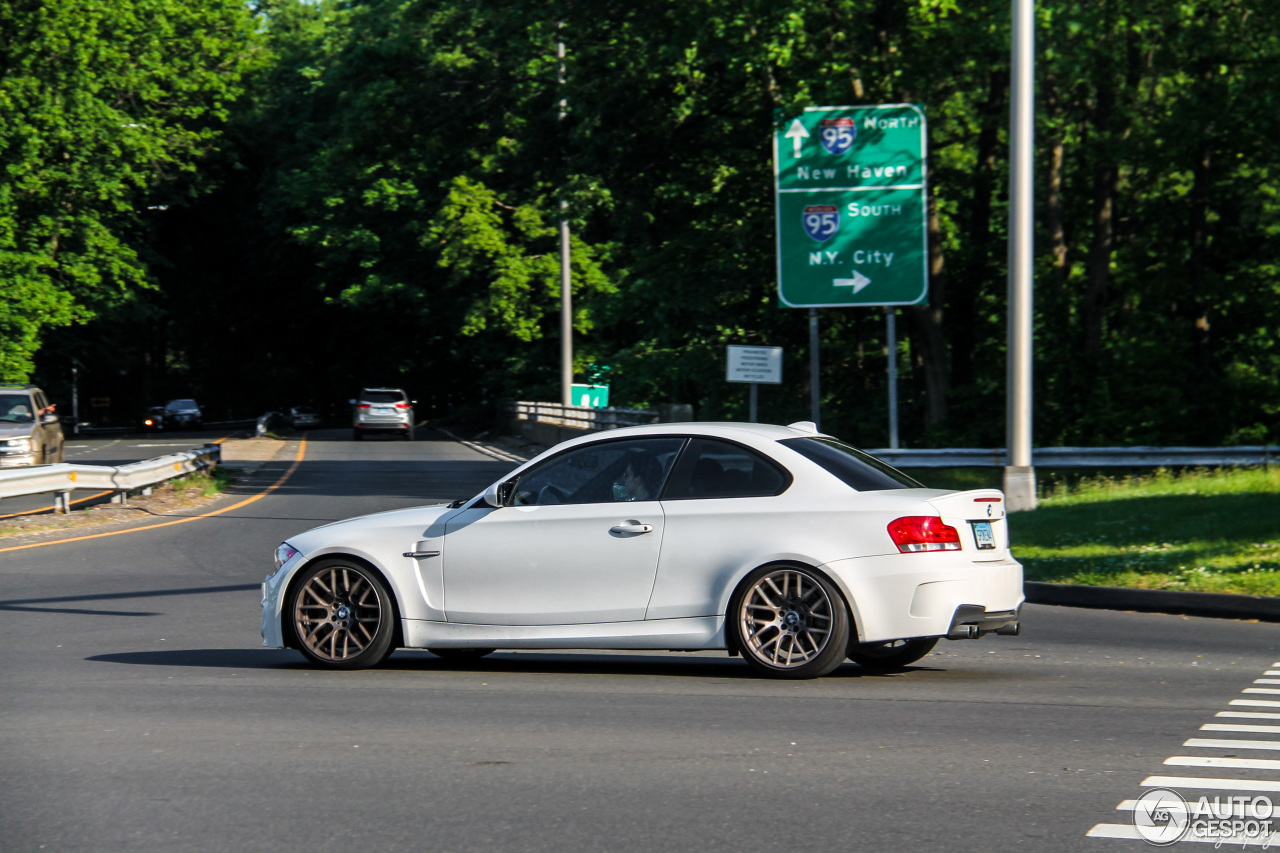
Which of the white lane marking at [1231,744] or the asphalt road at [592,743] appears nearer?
the asphalt road at [592,743]

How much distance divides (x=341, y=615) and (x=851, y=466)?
3160mm

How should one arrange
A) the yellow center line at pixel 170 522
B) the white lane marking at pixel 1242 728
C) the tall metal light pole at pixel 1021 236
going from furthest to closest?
the yellow center line at pixel 170 522 < the tall metal light pole at pixel 1021 236 < the white lane marking at pixel 1242 728

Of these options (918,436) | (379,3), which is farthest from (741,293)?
(379,3)

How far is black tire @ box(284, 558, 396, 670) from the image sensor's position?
8750 millimetres

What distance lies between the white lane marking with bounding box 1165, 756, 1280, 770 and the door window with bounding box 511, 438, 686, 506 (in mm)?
3272

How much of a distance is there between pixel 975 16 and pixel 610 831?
21514mm

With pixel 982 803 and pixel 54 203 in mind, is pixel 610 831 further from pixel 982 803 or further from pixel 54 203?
pixel 54 203

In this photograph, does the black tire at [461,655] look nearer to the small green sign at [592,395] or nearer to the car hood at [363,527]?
the car hood at [363,527]

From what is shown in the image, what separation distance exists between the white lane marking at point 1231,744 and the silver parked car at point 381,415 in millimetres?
43500

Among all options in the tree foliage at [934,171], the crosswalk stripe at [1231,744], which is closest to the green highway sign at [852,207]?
the tree foliage at [934,171]

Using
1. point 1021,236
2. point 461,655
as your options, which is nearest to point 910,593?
point 461,655

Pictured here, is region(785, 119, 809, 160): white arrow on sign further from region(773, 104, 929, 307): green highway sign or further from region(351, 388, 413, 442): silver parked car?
region(351, 388, 413, 442): silver parked car

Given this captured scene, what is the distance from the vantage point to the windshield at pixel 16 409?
26.8 m

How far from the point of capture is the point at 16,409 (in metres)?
27.1
